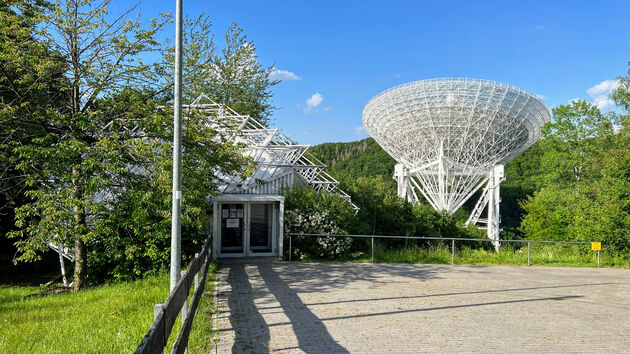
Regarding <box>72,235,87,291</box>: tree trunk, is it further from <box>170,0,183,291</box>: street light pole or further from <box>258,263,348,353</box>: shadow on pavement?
<box>170,0,183,291</box>: street light pole

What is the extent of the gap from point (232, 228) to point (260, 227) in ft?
3.23

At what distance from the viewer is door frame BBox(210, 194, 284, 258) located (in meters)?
13.7

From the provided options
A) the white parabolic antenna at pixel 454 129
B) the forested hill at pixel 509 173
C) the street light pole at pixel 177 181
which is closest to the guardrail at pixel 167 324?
the street light pole at pixel 177 181

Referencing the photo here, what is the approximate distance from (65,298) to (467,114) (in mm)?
26613

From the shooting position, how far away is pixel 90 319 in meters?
6.93

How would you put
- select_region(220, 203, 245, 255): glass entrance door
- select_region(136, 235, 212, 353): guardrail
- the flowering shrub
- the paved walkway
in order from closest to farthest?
1. select_region(136, 235, 212, 353): guardrail
2. the paved walkway
3. select_region(220, 203, 245, 255): glass entrance door
4. the flowering shrub

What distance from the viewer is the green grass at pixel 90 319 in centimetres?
563

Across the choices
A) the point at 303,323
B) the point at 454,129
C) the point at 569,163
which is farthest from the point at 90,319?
the point at 569,163

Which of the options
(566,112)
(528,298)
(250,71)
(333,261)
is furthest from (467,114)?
(528,298)

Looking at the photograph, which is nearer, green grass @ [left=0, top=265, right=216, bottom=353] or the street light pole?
green grass @ [left=0, top=265, right=216, bottom=353]

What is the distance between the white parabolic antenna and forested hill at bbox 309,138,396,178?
24404 mm

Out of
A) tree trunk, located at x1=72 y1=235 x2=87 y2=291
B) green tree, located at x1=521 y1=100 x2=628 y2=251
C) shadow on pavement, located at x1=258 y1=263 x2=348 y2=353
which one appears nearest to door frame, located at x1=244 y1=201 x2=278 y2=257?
shadow on pavement, located at x1=258 y1=263 x2=348 y2=353

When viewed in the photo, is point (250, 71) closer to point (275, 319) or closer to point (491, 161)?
point (491, 161)

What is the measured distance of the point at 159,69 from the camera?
10.7 meters
